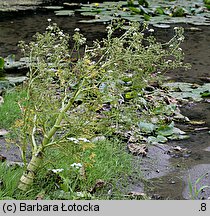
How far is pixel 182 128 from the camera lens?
4.19 meters

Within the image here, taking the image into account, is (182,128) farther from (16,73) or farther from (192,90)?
(16,73)

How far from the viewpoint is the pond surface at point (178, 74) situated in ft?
10.3

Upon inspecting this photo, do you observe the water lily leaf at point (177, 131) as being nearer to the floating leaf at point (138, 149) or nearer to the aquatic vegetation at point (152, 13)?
the floating leaf at point (138, 149)

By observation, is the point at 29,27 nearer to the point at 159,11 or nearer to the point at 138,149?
the point at 159,11

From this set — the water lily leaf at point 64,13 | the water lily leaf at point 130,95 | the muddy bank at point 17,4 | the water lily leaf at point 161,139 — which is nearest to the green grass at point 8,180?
the water lily leaf at point 161,139

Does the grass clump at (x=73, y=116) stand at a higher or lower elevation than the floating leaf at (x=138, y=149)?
higher

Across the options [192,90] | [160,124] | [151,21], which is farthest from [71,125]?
[151,21]

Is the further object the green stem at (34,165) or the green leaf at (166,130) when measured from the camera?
the green leaf at (166,130)

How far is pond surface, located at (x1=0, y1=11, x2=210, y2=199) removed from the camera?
3.14 metres

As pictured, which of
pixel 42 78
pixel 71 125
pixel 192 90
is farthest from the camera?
pixel 192 90

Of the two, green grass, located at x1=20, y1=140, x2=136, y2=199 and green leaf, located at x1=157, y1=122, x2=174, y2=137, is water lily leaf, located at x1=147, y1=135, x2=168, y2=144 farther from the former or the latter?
green grass, located at x1=20, y1=140, x2=136, y2=199

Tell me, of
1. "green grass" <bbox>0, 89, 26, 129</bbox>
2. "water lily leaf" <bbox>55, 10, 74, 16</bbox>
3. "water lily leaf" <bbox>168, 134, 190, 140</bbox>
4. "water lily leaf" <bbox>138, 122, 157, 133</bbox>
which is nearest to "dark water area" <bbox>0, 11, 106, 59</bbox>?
"water lily leaf" <bbox>55, 10, 74, 16</bbox>

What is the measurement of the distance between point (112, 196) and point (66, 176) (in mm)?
287

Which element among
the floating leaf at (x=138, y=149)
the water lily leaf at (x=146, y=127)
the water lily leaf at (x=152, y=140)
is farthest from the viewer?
the water lily leaf at (x=146, y=127)
